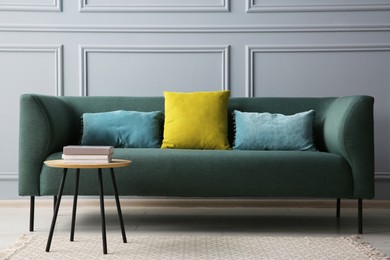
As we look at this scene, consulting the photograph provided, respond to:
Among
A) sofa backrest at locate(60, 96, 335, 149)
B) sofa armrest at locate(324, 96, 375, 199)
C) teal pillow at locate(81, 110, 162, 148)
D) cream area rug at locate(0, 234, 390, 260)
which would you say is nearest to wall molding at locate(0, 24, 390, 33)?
sofa backrest at locate(60, 96, 335, 149)

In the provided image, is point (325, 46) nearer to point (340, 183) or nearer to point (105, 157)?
point (340, 183)

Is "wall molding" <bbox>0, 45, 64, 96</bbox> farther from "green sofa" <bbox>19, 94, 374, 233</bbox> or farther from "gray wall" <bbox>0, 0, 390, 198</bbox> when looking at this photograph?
"green sofa" <bbox>19, 94, 374, 233</bbox>

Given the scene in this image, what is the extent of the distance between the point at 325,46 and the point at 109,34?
1478 mm

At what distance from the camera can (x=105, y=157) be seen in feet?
8.41

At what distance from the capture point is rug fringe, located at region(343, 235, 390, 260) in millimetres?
2490

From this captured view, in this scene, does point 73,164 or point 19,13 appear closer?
point 73,164

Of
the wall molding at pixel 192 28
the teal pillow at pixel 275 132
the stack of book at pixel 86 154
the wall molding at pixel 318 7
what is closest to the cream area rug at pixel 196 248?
the stack of book at pixel 86 154

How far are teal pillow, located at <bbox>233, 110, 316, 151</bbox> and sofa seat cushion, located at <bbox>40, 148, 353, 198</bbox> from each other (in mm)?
356

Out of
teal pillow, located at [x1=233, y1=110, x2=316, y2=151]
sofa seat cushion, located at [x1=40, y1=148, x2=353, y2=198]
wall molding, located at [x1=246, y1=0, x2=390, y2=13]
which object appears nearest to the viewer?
sofa seat cushion, located at [x1=40, y1=148, x2=353, y2=198]

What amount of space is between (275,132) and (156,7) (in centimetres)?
132

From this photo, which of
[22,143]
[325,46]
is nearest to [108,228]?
[22,143]

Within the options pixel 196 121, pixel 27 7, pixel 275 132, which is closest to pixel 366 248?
pixel 275 132

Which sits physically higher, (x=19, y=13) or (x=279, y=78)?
(x=19, y=13)

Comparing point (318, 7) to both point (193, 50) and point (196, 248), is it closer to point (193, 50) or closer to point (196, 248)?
point (193, 50)
